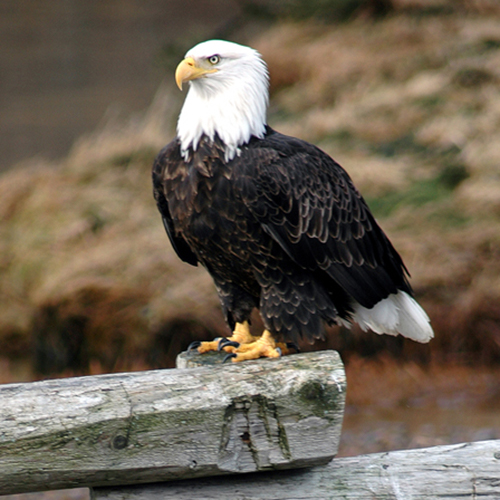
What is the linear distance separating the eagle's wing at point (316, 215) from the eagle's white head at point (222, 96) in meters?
0.06

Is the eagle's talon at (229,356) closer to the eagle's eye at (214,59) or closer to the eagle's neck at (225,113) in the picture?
the eagle's neck at (225,113)

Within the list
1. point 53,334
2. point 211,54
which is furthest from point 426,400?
point 211,54

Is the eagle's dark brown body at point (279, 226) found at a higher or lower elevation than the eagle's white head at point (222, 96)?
lower

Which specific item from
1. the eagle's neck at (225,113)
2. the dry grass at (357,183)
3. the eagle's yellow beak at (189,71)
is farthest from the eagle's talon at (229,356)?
the dry grass at (357,183)

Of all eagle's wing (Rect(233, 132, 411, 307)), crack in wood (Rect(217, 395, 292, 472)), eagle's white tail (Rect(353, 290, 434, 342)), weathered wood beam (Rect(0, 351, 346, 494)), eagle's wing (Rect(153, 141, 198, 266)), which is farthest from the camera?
eagle's white tail (Rect(353, 290, 434, 342))

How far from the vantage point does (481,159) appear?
19.0 feet

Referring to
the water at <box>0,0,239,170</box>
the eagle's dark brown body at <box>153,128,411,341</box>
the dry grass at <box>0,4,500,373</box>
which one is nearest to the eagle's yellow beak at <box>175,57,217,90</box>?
the eagle's dark brown body at <box>153,128,411,341</box>

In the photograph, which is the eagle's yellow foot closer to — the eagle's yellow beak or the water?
the eagle's yellow beak

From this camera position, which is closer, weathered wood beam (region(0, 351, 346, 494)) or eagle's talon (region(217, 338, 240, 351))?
weathered wood beam (region(0, 351, 346, 494))

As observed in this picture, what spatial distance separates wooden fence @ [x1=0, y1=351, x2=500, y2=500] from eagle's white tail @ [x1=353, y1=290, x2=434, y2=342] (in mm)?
773

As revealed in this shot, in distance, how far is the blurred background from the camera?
188 inches

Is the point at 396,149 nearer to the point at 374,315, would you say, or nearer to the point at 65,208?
the point at 65,208

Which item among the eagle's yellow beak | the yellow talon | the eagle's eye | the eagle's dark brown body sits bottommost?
the yellow talon

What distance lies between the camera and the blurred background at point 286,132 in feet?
15.6
